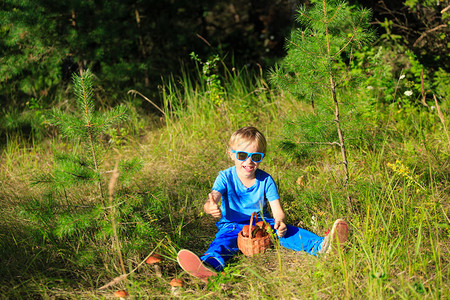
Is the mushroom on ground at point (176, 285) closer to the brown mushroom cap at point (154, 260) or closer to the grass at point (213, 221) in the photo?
the grass at point (213, 221)

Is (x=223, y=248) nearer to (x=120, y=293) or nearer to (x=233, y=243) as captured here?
(x=233, y=243)

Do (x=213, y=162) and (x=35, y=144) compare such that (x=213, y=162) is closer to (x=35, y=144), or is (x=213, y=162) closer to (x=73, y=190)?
(x=73, y=190)

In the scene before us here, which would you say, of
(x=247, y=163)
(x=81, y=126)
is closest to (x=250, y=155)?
(x=247, y=163)

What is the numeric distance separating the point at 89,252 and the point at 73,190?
110cm

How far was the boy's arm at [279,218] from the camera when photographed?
2.80m

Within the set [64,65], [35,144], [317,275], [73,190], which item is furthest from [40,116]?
[317,275]

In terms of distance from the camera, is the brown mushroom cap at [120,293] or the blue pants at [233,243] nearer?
the brown mushroom cap at [120,293]

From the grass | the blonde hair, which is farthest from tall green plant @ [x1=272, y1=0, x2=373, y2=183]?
the blonde hair

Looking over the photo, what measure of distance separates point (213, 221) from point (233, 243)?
590 mm

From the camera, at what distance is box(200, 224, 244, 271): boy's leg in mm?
2652

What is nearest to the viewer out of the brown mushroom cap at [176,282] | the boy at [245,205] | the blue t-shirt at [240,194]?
the brown mushroom cap at [176,282]

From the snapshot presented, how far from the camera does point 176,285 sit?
241cm

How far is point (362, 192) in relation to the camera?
118 inches

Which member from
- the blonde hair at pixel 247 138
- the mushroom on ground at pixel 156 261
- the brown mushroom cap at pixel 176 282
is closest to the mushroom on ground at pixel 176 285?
the brown mushroom cap at pixel 176 282
